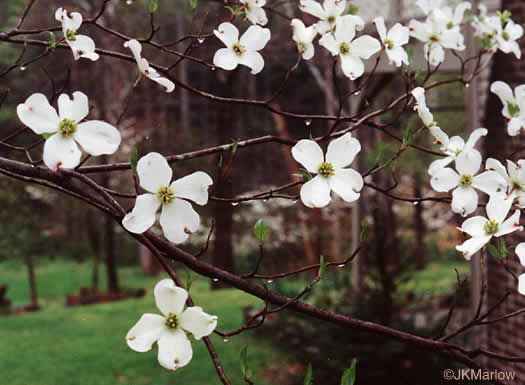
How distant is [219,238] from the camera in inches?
149

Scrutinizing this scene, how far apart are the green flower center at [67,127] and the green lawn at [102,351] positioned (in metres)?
1.25

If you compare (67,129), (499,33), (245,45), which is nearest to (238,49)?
(245,45)

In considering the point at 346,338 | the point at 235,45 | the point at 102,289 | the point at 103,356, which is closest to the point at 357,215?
the point at 346,338

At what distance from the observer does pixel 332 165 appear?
420 mm

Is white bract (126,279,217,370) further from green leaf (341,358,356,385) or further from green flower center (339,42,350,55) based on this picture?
green flower center (339,42,350,55)

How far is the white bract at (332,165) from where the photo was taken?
1.34 ft

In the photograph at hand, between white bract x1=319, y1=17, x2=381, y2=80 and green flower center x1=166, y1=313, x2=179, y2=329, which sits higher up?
white bract x1=319, y1=17, x2=381, y2=80

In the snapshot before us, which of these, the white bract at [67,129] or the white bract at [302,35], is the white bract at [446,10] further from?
the white bract at [67,129]

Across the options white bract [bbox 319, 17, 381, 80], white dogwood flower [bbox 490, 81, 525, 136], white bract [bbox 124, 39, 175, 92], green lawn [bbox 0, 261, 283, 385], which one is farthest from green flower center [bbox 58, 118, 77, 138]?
green lawn [bbox 0, 261, 283, 385]

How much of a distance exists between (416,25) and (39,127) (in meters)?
0.49

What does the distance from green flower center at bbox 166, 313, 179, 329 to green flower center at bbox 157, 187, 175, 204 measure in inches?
3.1

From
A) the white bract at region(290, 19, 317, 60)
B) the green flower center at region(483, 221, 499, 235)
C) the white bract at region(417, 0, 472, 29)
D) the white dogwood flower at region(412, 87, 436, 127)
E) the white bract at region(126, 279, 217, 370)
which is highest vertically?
the white bract at region(417, 0, 472, 29)

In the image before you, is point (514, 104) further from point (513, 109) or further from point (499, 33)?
point (499, 33)

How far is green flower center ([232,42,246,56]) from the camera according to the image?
505mm
